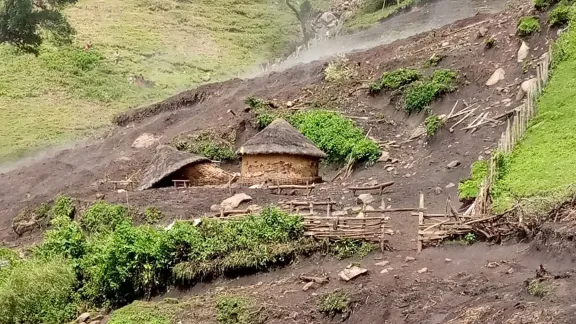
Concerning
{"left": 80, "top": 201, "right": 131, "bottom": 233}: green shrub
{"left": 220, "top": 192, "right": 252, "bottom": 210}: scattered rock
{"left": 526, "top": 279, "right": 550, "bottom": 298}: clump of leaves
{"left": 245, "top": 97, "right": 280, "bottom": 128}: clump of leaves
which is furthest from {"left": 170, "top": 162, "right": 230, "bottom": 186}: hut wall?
{"left": 526, "top": 279, "right": 550, "bottom": 298}: clump of leaves

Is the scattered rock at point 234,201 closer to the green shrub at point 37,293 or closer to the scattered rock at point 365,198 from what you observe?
the scattered rock at point 365,198

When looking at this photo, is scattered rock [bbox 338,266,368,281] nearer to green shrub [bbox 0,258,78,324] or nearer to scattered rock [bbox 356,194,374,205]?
scattered rock [bbox 356,194,374,205]

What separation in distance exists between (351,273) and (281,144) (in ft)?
22.8

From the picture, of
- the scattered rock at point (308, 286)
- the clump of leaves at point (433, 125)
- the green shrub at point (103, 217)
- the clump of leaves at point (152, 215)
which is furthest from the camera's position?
the clump of leaves at point (433, 125)

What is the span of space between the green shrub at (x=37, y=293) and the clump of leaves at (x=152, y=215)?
8.03 ft

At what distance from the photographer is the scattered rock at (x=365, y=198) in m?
16.4

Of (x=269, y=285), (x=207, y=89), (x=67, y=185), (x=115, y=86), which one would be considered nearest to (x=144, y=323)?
(x=269, y=285)

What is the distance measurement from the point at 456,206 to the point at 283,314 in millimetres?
4408

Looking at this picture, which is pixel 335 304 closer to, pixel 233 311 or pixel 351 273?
pixel 351 273

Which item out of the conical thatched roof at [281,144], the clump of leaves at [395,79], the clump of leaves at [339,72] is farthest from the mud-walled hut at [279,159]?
the clump of leaves at [339,72]

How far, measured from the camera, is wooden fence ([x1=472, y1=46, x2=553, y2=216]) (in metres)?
13.1

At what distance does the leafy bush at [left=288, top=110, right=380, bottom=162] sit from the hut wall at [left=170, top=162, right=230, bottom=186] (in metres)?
2.70

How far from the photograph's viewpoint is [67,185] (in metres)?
23.8

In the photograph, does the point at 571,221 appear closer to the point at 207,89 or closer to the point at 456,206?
the point at 456,206
